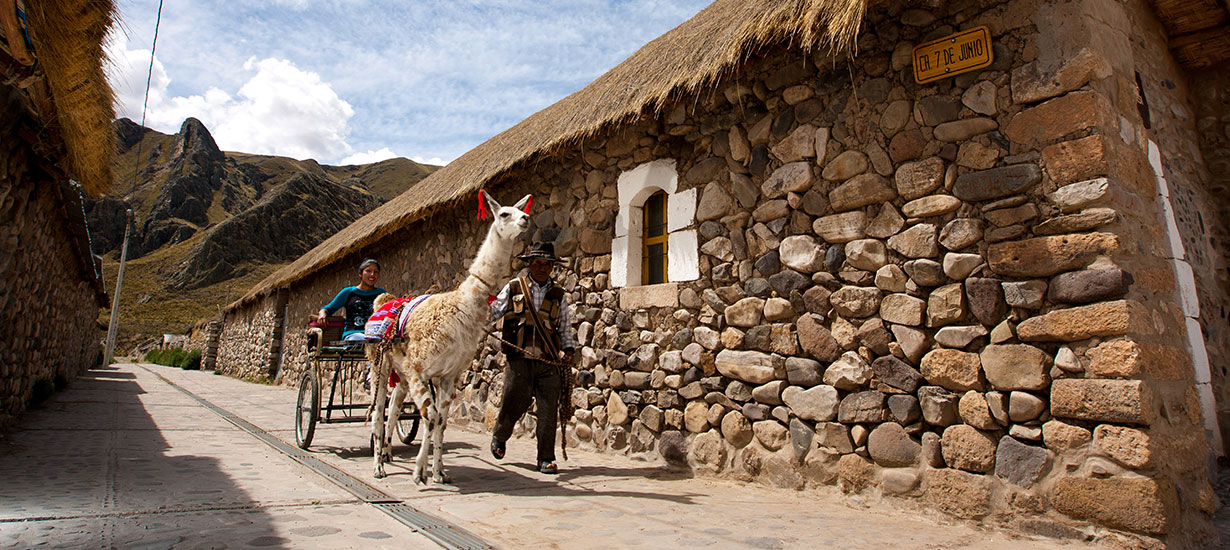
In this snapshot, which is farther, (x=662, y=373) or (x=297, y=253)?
(x=297, y=253)

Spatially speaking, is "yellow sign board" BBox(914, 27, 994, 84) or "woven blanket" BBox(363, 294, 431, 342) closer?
"yellow sign board" BBox(914, 27, 994, 84)

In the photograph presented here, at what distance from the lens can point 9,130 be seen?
165 inches

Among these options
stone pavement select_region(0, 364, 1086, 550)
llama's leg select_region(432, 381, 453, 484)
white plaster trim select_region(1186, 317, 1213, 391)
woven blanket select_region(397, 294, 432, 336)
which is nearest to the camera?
stone pavement select_region(0, 364, 1086, 550)

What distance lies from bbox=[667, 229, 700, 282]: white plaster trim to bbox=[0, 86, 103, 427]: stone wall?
478 cm

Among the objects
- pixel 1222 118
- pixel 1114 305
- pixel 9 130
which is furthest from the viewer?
pixel 1222 118

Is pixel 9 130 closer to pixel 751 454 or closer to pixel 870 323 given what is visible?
pixel 751 454

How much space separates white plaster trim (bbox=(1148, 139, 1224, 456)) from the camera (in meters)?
3.52

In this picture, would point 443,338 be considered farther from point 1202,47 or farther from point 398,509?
point 1202,47

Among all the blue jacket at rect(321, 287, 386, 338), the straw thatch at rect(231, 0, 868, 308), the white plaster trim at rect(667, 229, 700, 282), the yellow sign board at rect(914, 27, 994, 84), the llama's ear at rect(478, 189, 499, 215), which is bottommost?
the blue jacket at rect(321, 287, 386, 338)

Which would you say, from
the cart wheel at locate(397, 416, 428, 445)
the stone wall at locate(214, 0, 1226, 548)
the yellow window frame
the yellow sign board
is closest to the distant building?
the cart wheel at locate(397, 416, 428, 445)

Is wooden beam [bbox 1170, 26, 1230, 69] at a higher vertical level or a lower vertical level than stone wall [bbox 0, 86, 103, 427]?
higher

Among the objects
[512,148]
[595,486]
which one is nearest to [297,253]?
[512,148]

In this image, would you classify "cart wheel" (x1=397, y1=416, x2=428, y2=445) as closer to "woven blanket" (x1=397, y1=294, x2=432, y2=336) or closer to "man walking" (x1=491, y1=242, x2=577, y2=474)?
"man walking" (x1=491, y1=242, x2=577, y2=474)

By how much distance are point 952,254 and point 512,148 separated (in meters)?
5.39
